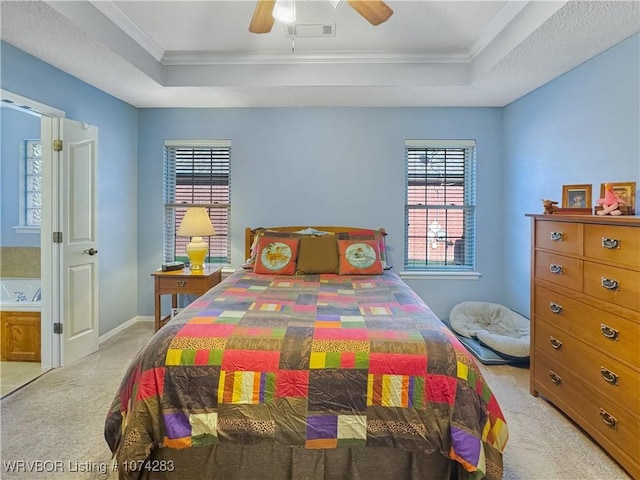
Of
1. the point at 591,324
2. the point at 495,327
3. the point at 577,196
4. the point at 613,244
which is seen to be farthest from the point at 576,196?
the point at 495,327

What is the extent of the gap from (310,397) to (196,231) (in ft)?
8.44

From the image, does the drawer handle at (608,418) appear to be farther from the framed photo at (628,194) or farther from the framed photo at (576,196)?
the framed photo at (576,196)

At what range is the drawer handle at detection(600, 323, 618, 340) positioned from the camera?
6.46 ft

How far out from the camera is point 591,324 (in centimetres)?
215

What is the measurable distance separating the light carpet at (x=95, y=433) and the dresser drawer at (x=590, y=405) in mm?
131

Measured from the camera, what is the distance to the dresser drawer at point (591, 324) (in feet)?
6.16

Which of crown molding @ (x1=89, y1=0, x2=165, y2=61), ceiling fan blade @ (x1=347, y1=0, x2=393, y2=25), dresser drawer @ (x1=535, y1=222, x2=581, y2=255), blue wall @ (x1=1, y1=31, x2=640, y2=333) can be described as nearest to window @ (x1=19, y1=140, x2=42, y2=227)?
blue wall @ (x1=1, y1=31, x2=640, y2=333)

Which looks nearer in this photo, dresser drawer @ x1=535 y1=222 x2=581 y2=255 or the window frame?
dresser drawer @ x1=535 y1=222 x2=581 y2=255

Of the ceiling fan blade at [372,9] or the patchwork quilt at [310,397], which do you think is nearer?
the patchwork quilt at [310,397]

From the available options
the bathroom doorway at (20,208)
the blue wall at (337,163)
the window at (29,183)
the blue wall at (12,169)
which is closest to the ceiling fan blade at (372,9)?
the blue wall at (337,163)

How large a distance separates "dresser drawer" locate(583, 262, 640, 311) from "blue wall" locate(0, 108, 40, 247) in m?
5.09

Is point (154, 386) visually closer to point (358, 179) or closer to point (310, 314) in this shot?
point (310, 314)

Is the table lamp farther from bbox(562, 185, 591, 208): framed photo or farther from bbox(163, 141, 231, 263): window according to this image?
bbox(562, 185, 591, 208): framed photo

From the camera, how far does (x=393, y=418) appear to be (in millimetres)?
1623
